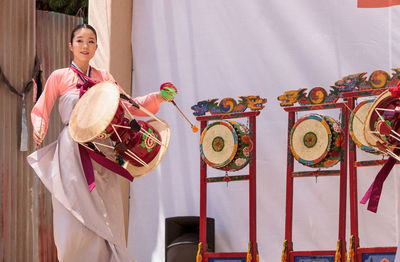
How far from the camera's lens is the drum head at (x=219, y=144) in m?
4.43

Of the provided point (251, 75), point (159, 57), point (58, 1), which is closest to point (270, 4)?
point (251, 75)

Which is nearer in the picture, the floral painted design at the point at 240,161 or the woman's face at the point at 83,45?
the woman's face at the point at 83,45

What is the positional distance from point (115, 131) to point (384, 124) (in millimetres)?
1431

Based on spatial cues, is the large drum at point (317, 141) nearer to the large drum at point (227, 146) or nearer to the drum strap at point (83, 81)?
the large drum at point (227, 146)

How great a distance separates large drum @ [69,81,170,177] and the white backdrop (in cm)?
122

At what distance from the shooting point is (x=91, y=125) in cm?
382

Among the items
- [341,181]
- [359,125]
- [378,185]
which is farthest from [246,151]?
[378,185]

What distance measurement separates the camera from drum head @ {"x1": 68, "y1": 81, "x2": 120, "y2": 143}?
3.78 metres

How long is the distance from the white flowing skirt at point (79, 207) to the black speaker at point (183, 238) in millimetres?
977

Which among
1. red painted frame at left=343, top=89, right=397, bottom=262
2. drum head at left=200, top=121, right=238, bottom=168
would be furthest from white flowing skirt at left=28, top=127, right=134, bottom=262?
red painted frame at left=343, top=89, right=397, bottom=262

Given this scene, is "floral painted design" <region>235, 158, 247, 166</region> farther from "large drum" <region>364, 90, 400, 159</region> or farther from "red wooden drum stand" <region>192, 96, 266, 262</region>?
"large drum" <region>364, 90, 400, 159</region>

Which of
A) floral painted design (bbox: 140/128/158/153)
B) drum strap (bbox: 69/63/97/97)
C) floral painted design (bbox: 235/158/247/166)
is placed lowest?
floral painted design (bbox: 235/158/247/166)

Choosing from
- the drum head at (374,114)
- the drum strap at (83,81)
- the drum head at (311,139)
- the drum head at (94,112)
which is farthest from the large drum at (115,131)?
the drum head at (374,114)

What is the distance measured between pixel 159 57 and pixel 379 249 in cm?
259
